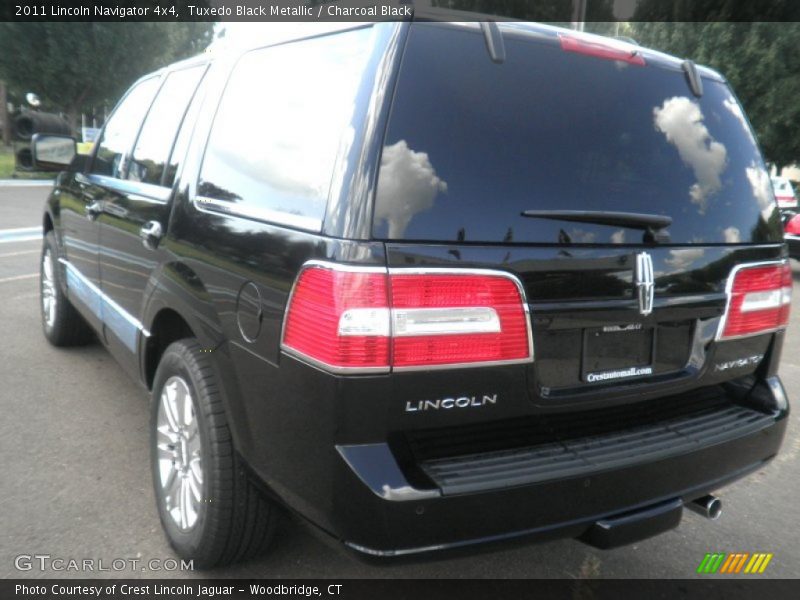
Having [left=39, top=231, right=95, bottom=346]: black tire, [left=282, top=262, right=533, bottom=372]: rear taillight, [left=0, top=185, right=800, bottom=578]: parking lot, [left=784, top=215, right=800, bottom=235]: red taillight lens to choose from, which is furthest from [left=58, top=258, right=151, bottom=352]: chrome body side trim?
[left=784, top=215, right=800, bottom=235]: red taillight lens

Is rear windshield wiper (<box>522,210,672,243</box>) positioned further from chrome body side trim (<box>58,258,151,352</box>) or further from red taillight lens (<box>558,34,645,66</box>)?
chrome body side trim (<box>58,258,151,352</box>)

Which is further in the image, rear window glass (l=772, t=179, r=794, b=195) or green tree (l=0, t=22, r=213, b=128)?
green tree (l=0, t=22, r=213, b=128)

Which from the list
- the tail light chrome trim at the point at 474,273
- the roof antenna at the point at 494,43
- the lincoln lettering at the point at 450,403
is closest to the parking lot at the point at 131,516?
the lincoln lettering at the point at 450,403

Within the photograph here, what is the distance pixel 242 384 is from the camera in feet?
7.07

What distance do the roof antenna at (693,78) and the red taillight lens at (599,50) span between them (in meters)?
0.23

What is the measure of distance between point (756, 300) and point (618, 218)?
2.49 ft

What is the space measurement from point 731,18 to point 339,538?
2565 centimetres

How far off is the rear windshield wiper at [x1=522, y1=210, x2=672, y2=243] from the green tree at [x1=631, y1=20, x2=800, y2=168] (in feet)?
75.8

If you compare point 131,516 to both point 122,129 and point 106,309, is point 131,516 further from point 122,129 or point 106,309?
point 122,129

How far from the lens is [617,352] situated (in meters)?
2.14

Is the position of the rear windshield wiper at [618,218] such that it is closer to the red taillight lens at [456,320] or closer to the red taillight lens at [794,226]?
the red taillight lens at [456,320]

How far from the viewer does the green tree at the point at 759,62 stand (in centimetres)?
2222

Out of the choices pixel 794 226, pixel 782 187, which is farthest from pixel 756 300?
pixel 782 187

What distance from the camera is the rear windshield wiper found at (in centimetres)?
199
